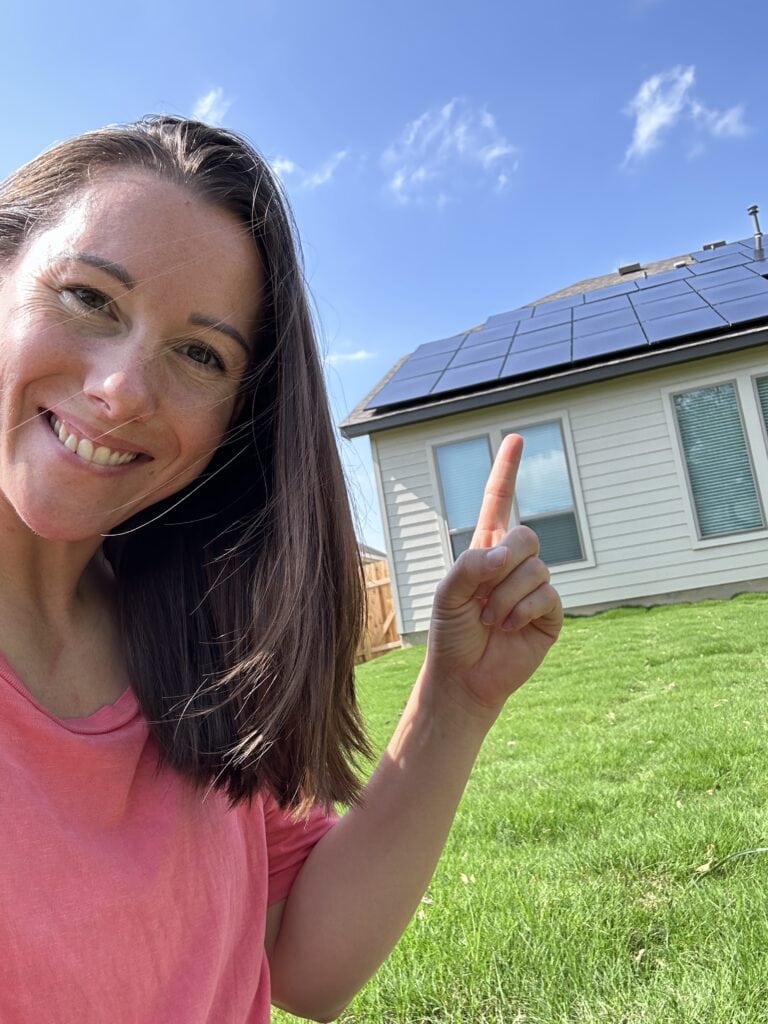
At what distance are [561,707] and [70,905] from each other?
158 inches

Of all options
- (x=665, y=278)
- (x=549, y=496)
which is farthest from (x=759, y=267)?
(x=549, y=496)

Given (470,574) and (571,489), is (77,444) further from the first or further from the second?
(571,489)

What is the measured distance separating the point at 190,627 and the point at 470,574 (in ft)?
1.57

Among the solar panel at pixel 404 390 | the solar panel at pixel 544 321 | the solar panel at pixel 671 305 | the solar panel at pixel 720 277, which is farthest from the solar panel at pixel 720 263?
the solar panel at pixel 404 390

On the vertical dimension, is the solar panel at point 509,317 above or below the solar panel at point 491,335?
above

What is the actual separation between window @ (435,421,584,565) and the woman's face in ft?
26.5

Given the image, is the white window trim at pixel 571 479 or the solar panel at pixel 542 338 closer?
the white window trim at pixel 571 479

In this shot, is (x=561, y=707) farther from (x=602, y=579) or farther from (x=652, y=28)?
(x=652, y=28)

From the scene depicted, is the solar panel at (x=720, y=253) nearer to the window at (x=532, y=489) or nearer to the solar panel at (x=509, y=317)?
the solar panel at (x=509, y=317)

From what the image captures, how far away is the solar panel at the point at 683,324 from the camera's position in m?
8.48

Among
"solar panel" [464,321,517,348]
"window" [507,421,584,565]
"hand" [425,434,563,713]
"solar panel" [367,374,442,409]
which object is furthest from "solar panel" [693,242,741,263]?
"hand" [425,434,563,713]

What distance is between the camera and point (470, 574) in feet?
4.07

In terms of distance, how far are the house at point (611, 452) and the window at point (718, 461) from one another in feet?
0.05

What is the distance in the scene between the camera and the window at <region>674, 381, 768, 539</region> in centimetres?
863
